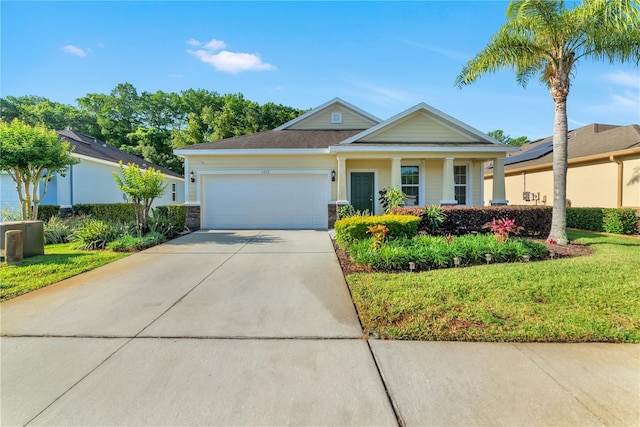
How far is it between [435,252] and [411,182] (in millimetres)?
7240

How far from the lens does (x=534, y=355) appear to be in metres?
2.79

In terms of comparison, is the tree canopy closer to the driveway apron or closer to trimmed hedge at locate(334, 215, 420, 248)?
trimmed hedge at locate(334, 215, 420, 248)

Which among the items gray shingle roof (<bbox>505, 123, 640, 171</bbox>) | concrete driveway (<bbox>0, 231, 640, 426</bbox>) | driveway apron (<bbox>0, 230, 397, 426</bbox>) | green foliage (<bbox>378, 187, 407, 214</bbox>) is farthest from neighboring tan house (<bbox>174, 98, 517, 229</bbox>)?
concrete driveway (<bbox>0, 231, 640, 426</bbox>)

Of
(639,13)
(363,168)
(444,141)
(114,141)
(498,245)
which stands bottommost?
(498,245)

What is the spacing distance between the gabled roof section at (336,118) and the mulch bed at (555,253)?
9241mm

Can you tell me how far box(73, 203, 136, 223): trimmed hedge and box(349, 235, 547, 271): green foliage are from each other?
10.9 metres

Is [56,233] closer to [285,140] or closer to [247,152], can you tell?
[247,152]

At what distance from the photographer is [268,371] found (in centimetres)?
254

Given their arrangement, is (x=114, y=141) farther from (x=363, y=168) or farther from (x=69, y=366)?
(x=69, y=366)

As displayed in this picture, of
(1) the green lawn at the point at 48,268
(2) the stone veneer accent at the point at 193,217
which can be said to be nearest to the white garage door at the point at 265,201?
(2) the stone veneer accent at the point at 193,217

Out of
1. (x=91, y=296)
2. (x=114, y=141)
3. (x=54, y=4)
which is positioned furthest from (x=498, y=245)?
(x=114, y=141)

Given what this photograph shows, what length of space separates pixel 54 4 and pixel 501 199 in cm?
1560

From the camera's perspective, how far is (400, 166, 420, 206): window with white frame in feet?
40.8

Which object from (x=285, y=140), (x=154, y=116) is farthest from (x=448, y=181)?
(x=154, y=116)
